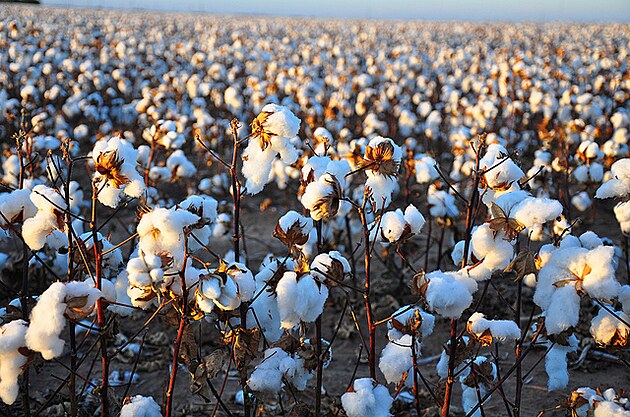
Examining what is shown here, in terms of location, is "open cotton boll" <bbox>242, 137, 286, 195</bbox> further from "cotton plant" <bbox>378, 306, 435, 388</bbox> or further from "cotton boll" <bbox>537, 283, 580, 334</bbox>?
"cotton boll" <bbox>537, 283, 580, 334</bbox>

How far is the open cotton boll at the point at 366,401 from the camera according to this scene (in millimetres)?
1622

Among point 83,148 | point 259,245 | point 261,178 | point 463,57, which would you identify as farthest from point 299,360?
point 463,57

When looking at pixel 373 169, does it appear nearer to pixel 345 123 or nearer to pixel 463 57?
pixel 345 123

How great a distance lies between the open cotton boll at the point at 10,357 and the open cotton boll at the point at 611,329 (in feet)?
4.49

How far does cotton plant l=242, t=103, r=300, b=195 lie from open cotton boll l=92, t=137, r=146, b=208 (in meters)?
0.29

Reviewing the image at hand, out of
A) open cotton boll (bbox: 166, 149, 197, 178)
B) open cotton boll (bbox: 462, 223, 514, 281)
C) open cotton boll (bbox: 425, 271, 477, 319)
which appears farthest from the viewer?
open cotton boll (bbox: 166, 149, 197, 178)

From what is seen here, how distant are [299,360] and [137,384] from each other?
1363 mm

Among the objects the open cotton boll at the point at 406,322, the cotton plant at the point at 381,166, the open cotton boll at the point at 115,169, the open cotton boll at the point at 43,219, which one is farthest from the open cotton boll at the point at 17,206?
the open cotton boll at the point at 406,322

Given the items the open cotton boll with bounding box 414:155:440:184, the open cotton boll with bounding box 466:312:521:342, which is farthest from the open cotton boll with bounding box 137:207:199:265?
the open cotton boll with bounding box 414:155:440:184

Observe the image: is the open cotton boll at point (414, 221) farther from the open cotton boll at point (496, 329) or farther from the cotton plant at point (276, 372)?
the cotton plant at point (276, 372)

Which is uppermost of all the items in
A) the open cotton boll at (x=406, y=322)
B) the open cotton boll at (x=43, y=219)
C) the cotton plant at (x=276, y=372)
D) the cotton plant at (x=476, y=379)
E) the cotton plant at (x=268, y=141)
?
the cotton plant at (x=268, y=141)

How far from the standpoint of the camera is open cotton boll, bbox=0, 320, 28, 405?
1.38m

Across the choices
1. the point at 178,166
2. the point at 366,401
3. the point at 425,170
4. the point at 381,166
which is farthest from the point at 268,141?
the point at 178,166

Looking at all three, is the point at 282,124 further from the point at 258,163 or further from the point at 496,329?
the point at 496,329
